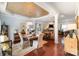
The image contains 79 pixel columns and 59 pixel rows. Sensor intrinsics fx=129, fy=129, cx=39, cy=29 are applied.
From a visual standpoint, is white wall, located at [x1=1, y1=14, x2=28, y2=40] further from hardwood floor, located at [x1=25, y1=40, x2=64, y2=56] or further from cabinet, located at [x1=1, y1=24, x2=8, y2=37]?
hardwood floor, located at [x1=25, y1=40, x2=64, y2=56]

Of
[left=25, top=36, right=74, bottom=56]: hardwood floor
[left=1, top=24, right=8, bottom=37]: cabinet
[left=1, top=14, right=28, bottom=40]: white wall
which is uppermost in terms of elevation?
[left=1, top=14, right=28, bottom=40]: white wall

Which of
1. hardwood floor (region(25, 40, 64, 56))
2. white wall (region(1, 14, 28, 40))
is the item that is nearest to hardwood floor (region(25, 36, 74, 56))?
hardwood floor (region(25, 40, 64, 56))

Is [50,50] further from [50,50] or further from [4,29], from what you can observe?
[4,29]

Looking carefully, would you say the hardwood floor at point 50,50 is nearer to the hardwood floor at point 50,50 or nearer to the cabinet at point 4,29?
the hardwood floor at point 50,50

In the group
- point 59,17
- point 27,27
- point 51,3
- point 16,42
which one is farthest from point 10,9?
point 59,17

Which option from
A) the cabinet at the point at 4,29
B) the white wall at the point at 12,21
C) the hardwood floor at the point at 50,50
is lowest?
the hardwood floor at the point at 50,50

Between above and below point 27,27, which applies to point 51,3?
above

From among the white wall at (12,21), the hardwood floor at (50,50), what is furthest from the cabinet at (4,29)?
the hardwood floor at (50,50)

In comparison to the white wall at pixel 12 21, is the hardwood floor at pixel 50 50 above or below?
below

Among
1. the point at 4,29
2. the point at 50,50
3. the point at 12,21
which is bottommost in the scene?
the point at 50,50

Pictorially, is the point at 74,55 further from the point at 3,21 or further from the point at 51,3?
the point at 3,21

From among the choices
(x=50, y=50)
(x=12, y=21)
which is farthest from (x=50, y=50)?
(x=12, y=21)

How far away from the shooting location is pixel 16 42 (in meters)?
2.01

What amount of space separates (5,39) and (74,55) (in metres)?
1.12
